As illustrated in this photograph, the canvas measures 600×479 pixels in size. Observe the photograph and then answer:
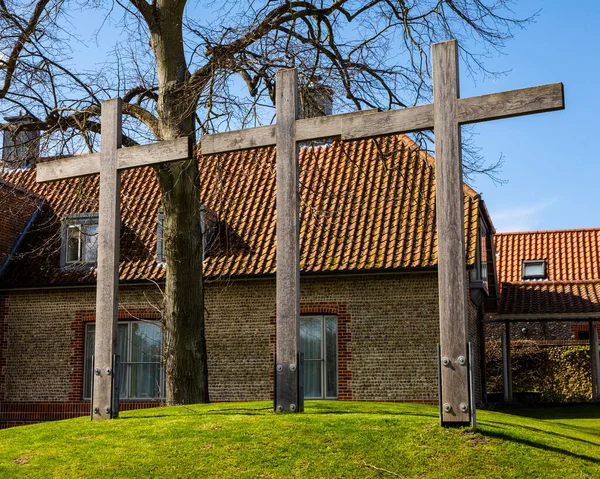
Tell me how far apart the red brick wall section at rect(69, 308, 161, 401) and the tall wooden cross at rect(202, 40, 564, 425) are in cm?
1230

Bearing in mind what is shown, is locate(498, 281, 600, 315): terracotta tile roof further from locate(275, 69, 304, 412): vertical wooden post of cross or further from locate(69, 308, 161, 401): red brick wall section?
locate(275, 69, 304, 412): vertical wooden post of cross

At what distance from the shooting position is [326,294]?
→ 61.1ft

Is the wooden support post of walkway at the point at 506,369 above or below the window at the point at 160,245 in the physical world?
below

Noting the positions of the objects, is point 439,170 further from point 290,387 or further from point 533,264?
point 533,264

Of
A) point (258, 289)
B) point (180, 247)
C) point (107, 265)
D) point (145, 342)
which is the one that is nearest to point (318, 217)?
point (258, 289)

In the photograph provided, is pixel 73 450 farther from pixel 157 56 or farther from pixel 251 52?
pixel 157 56

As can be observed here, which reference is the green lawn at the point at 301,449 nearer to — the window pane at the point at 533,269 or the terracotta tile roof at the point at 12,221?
the terracotta tile roof at the point at 12,221

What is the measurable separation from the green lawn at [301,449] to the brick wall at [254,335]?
31.1 feet

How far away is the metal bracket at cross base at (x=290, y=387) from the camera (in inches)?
322

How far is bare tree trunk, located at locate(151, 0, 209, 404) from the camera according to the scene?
12383 millimetres

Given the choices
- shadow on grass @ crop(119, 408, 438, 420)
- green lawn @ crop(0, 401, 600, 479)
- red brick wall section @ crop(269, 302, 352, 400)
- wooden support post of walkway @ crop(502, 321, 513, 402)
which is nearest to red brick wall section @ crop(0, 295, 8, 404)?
red brick wall section @ crop(269, 302, 352, 400)

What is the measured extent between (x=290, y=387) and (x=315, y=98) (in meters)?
5.88

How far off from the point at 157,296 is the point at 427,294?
683 centimetres

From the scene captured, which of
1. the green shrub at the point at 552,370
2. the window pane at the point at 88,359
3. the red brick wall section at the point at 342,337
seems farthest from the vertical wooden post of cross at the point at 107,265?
the green shrub at the point at 552,370
